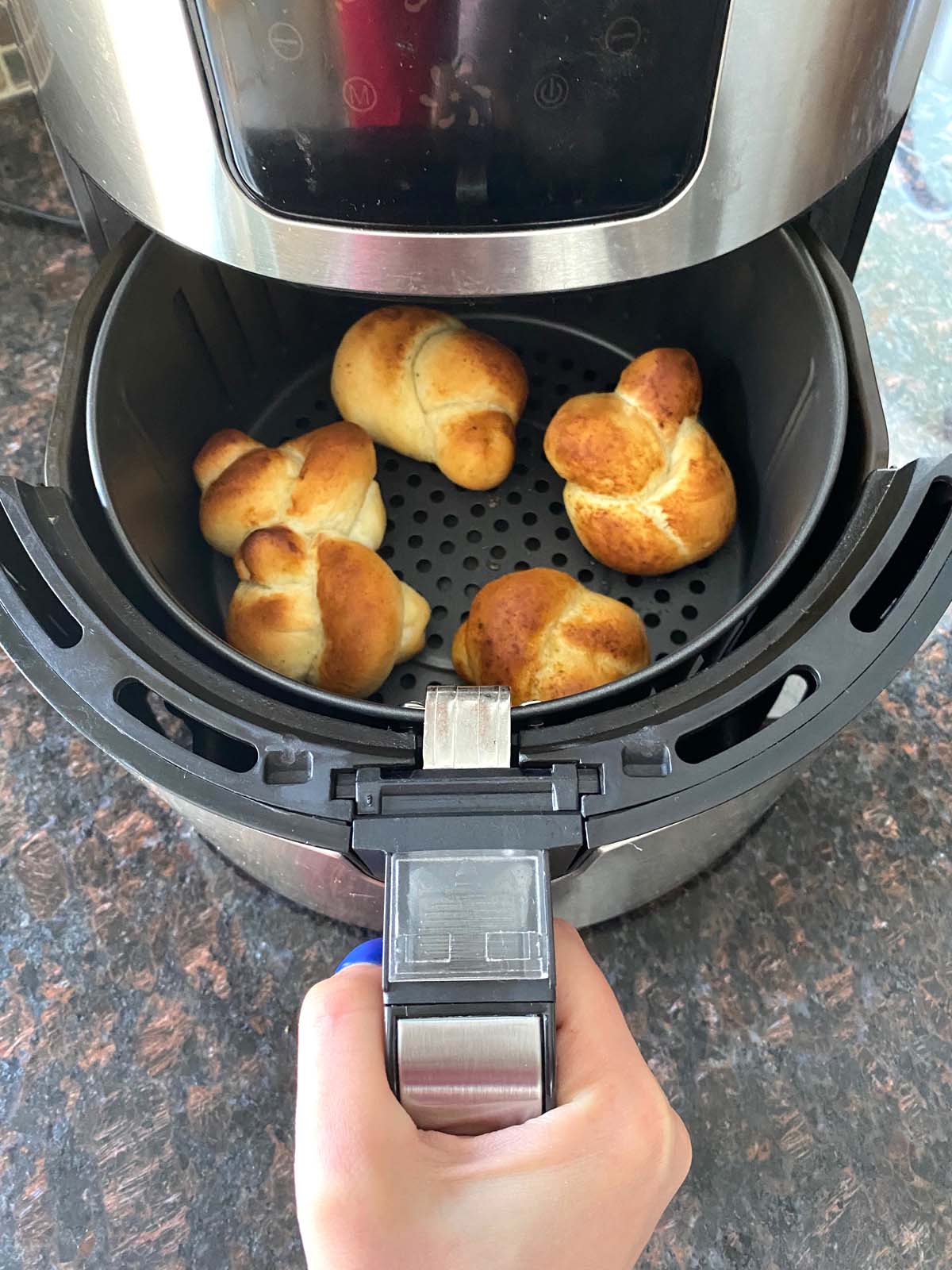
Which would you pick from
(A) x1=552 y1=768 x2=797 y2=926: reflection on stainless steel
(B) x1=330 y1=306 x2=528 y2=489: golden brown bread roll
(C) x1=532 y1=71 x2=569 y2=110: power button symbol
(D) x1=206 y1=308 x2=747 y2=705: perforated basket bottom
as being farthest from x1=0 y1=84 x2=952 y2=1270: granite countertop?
(C) x1=532 y1=71 x2=569 y2=110: power button symbol

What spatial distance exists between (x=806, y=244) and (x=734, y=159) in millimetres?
143

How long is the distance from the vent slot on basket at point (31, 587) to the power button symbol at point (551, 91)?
0.96ft

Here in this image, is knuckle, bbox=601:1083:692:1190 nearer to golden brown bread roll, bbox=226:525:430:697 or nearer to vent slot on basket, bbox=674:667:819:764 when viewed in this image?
vent slot on basket, bbox=674:667:819:764

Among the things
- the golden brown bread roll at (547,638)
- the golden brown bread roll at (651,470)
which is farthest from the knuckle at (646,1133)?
the golden brown bread roll at (651,470)

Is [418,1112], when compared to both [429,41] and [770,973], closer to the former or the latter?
[770,973]

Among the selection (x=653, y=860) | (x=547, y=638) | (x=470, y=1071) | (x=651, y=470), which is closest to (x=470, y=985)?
(x=470, y=1071)

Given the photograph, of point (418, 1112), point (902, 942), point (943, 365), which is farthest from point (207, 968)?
point (943, 365)

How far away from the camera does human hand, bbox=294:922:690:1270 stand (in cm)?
33

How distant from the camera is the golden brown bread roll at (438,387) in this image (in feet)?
2.16

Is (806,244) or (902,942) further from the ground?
(806,244)

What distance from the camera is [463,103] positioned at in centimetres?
38

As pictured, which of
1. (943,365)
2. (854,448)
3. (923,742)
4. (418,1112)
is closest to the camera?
(418,1112)

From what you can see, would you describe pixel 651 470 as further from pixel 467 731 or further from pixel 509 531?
pixel 467 731

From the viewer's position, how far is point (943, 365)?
29.7 inches
